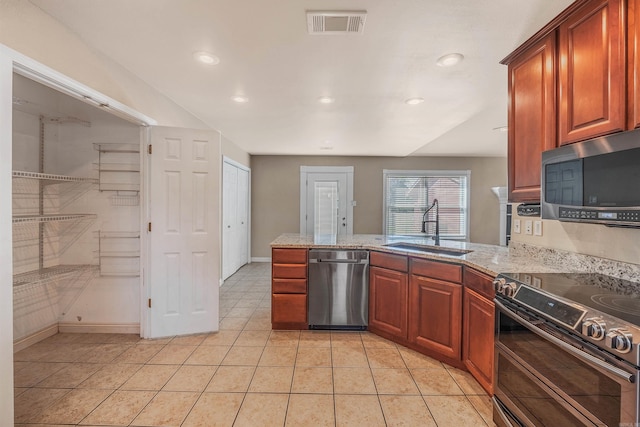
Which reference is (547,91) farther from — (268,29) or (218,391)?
(218,391)

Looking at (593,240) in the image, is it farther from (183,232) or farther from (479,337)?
(183,232)

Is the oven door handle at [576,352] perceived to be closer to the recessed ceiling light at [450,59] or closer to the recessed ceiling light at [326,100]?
the recessed ceiling light at [450,59]

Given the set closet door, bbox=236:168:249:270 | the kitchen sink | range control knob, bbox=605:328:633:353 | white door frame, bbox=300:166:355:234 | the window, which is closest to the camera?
range control knob, bbox=605:328:633:353

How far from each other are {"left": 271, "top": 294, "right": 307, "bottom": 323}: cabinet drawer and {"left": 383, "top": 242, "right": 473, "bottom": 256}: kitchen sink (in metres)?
1.07

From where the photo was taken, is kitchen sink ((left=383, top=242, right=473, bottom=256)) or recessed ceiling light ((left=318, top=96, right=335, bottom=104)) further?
recessed ceiling light ((left=318, top=96, right=335, bottom=104))

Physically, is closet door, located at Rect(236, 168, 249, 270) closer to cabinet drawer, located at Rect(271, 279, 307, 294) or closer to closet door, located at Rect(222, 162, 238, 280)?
closet door, located at Rect(222, 162, 238, 280)

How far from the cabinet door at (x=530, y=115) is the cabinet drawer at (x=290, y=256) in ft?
6.17


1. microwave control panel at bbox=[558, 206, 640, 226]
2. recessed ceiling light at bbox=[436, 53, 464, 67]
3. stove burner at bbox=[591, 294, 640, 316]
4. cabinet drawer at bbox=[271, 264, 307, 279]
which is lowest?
cabinet drawer at bbox=[271, 264, 307, 279]

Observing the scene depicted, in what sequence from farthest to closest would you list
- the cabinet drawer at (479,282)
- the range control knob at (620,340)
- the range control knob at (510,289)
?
1. the cabinet drawer at (479,282)
2. the range control knob at (510,289)
3. the range control knob at (620,340)

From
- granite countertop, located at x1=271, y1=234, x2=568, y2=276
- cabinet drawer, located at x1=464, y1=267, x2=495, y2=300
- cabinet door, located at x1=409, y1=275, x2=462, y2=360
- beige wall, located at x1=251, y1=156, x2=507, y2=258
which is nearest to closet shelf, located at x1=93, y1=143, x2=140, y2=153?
granite countertop, located at x1=271, y1=234, x2=568, y2=276

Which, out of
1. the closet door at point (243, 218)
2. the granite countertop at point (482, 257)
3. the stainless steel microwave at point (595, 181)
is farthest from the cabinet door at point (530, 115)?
the closet door at point (243, 218)

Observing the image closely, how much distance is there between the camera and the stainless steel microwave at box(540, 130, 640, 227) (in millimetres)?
1224

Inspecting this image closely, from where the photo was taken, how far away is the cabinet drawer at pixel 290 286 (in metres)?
2.92

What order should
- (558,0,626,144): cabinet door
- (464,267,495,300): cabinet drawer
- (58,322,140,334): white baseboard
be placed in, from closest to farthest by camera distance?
(558,0,626,144): cabinet door
(464,267,495,300): cabinet drawer
(58,322,140,334): white baseboard
